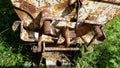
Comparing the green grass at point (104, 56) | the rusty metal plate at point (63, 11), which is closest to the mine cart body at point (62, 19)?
the rusty metal plate at point (63, 11)

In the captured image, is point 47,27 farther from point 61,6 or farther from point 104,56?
point 104,56

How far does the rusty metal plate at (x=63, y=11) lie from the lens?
137 inches

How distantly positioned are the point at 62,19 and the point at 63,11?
0.23 m

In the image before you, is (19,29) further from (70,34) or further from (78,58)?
(78,58)

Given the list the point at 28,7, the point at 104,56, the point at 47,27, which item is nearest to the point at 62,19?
the point at 47,27

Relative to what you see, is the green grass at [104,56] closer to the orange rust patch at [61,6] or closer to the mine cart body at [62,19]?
Answer: the mine cart body at [62,19]

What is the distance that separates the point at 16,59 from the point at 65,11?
46.2 inches

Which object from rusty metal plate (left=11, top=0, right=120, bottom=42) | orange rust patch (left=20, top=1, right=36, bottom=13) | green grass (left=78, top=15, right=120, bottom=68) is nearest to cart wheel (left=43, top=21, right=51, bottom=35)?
rusty metal plate (left=11, top=0, right=120, bottom=42)

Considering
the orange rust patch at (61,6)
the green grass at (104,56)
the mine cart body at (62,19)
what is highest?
the orange rust patch at (61,6)

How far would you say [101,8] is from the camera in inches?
144

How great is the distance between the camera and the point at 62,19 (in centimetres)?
339

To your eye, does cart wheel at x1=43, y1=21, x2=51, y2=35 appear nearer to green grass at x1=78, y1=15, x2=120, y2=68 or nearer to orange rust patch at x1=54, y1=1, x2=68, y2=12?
orange rust patch at x1=54, y1=1, x2=68, y2=12

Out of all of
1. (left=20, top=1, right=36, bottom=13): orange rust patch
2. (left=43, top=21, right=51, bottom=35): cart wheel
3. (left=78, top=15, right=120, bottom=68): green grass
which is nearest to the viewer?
(left=43, top=21, right=51, bottom=35): cart wheel

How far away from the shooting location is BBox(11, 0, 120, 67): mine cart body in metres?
3.46
